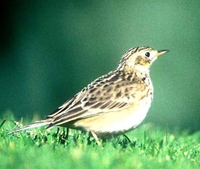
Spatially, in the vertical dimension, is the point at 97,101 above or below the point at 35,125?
above

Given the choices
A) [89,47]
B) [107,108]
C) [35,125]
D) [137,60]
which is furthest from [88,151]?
[89,47]

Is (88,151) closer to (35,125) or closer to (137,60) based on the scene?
(35,125)

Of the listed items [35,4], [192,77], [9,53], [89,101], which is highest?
[35,4]

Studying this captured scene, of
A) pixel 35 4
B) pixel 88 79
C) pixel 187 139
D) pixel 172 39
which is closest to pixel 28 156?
pixel 187 139

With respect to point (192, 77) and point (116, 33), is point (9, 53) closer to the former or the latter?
point (116, 33)

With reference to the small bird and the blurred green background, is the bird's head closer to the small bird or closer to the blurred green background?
the small bird

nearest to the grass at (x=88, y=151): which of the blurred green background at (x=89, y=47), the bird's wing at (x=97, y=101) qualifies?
the bird's wing at (x=97, y=101)
